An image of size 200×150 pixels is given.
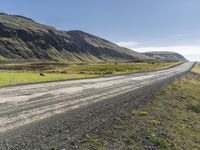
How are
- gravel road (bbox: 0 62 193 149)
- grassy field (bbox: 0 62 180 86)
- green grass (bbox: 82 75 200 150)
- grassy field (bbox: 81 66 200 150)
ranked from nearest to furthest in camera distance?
gravel road (bbox: 0 62 193 149) < grassy field (bbox: 81 66 200 150) < green grass (bbox: 82 75 200 150) < grassy field (bbox: 0 62 180 86)

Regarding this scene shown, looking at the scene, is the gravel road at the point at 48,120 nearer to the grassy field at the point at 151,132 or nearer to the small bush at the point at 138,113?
the grassy field at the point at 151,132

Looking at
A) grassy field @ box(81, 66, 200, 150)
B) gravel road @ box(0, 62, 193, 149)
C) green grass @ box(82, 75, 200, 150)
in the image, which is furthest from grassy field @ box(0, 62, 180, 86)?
grassy field @ box(81, 66, 200, 150)

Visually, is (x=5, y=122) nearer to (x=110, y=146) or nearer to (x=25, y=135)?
(x=25, y=135)

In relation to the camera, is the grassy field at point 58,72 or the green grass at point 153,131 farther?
the grassy field at point 58,72

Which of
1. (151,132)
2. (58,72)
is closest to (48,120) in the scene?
(151,132)

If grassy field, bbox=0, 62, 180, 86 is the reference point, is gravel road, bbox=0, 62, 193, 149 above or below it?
above

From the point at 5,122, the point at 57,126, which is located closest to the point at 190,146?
the point at 57,126

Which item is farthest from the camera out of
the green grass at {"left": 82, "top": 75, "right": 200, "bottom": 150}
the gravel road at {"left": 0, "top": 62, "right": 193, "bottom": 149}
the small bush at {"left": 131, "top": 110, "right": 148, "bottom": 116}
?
the small bush at {"left": 131, "top": 110, "right": 148, "bottom": 116}

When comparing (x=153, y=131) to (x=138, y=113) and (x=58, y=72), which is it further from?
(x=58, y=72)

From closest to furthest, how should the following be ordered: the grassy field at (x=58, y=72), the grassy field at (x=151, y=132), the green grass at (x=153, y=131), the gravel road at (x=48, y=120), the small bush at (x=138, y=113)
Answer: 1. the gravel road at (x=48, y=120)
2. the grassy field at (x=151, y=132)
3. the green grass at (x=153, y=131)
4. the small bush at (x=138, y=113)
5. the grassy field at (x=58, y=72)

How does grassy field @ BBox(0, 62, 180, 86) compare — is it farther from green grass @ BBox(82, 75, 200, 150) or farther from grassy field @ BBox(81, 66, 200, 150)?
grassy field @ BBox(81, 66, 200, 150)

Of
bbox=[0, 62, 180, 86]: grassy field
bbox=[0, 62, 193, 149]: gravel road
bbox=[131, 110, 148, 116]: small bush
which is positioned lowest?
bbox=[0, 62, 180, 86]: grassy field

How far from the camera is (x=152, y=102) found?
1969 centimetres

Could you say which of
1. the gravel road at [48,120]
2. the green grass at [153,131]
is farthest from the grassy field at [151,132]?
the gravel road at [48,120]
